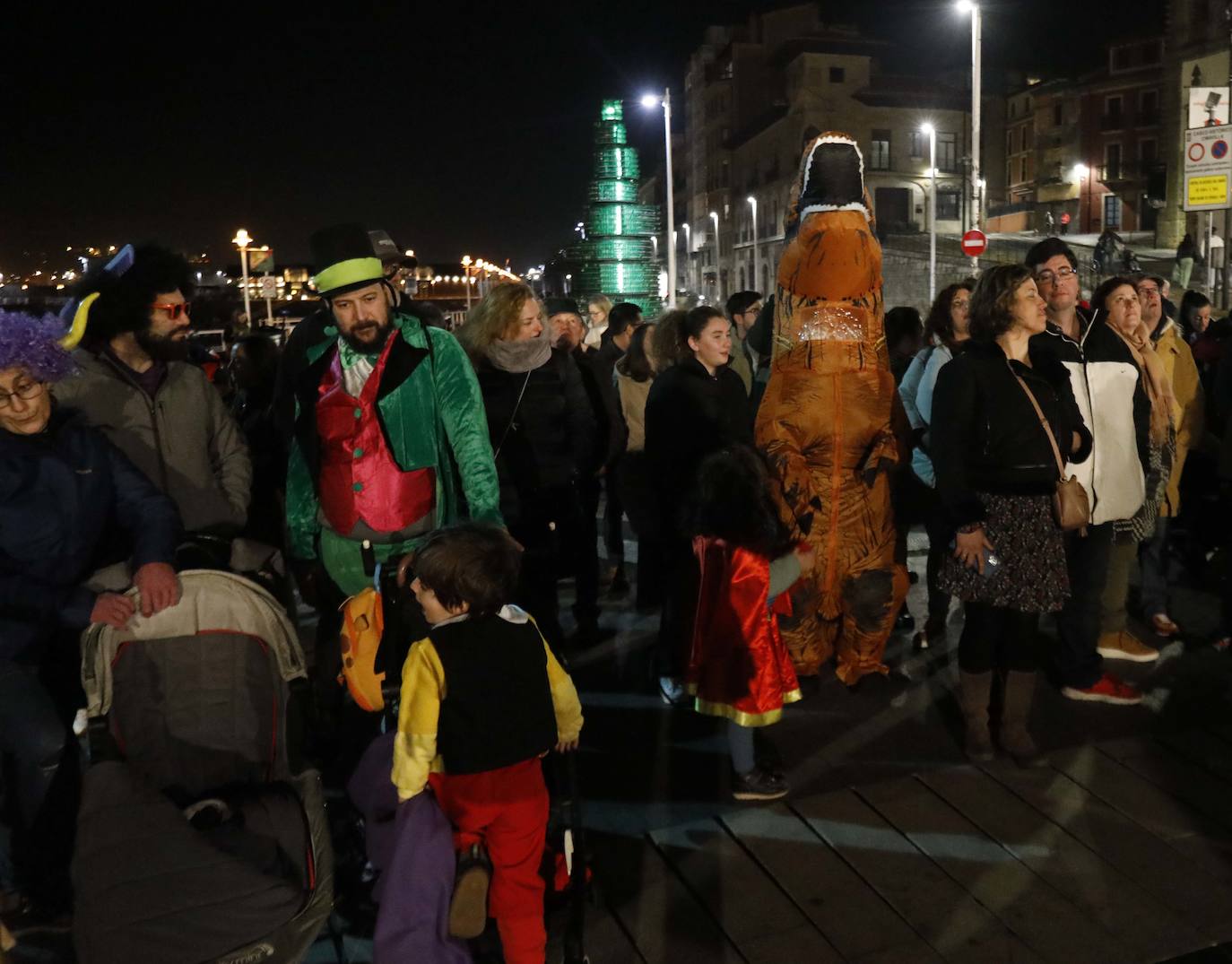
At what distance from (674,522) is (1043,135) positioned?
66396 millimetres

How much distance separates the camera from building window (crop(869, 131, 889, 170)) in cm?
5512

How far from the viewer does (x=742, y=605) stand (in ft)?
12.5

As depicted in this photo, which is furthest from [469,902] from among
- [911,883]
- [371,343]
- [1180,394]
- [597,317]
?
[597,317]

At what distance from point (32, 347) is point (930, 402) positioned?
156 inches

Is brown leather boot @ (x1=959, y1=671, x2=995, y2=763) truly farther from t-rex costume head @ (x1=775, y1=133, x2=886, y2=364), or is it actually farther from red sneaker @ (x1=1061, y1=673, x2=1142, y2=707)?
t-rex costume head @ (x1=775, y1=133, x2=886, y2=364)

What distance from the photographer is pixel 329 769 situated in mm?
4367

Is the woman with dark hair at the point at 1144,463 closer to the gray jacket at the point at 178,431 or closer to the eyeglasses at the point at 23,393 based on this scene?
the gray jacket at the point at 178,431

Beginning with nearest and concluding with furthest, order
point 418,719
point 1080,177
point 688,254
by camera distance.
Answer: point 418,719, point 1080,177, point 688,254

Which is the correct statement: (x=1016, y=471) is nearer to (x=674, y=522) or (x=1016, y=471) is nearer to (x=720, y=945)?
(x=674, y=522)

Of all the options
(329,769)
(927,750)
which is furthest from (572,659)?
(927,750)

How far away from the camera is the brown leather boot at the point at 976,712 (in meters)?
4.16

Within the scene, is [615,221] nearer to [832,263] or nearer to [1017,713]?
[832,263]

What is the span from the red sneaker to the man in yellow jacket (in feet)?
3.49

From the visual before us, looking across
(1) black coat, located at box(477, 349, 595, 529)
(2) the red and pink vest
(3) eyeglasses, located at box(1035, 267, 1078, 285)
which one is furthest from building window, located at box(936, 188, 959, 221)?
(2) the red and pink vest
